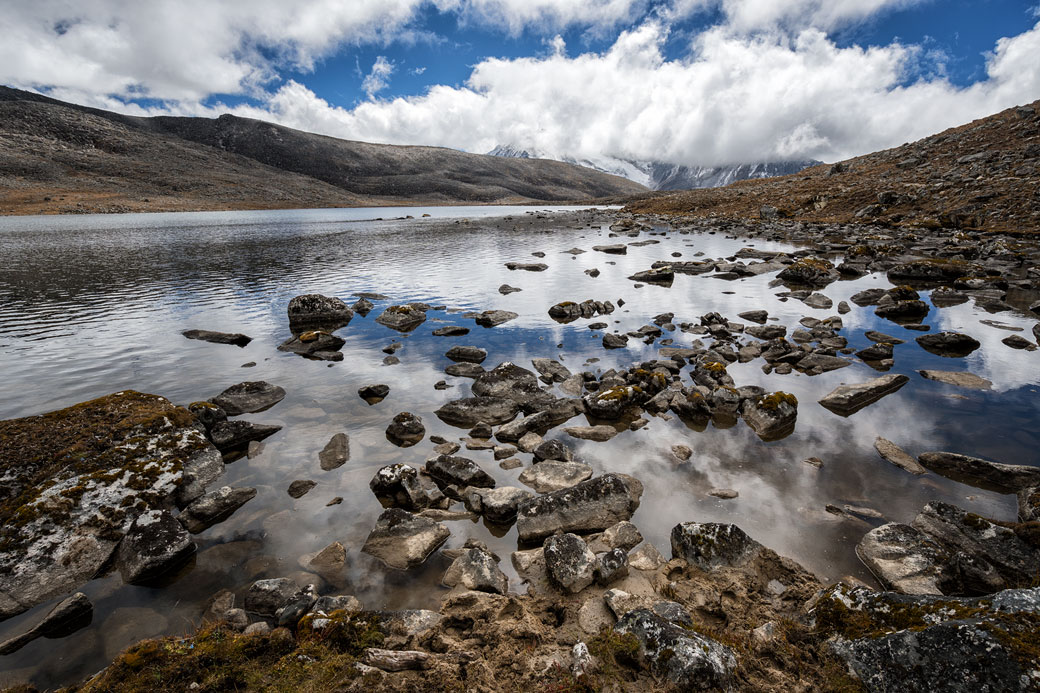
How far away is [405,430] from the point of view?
13.0 meters

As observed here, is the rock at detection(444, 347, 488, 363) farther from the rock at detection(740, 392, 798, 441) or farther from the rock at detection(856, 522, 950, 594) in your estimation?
the rock at detection(856, 522, 950, 594)

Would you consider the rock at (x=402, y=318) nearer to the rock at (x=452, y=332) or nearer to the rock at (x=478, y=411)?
the rock at (x=452, y=332)

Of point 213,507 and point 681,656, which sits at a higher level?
point 681,656

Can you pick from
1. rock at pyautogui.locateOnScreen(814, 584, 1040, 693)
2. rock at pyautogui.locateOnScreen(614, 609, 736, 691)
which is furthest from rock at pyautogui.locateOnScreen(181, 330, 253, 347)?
rock at pyautogui.locateOnScreen(814, 584, 1040, 693)

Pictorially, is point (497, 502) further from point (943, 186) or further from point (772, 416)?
point (943, 186)

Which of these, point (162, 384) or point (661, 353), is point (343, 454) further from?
A: point (661, 353)

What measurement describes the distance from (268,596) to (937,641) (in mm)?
9355

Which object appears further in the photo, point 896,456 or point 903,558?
point 896,456

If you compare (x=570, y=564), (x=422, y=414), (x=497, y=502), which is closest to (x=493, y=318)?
(x=422, y=414)

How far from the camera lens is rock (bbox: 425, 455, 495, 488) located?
1064 cm

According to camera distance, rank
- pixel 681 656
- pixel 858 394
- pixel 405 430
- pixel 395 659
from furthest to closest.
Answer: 1. pixel 858 394
2. pixel 405 430
3. pixel 395 659
4. pixel 681 656

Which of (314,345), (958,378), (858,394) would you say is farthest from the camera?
(314,345)

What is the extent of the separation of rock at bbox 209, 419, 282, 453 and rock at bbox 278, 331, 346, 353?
7.55 m

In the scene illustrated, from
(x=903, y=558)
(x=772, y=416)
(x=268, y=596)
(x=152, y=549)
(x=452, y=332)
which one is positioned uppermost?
(x=772, y=416)
